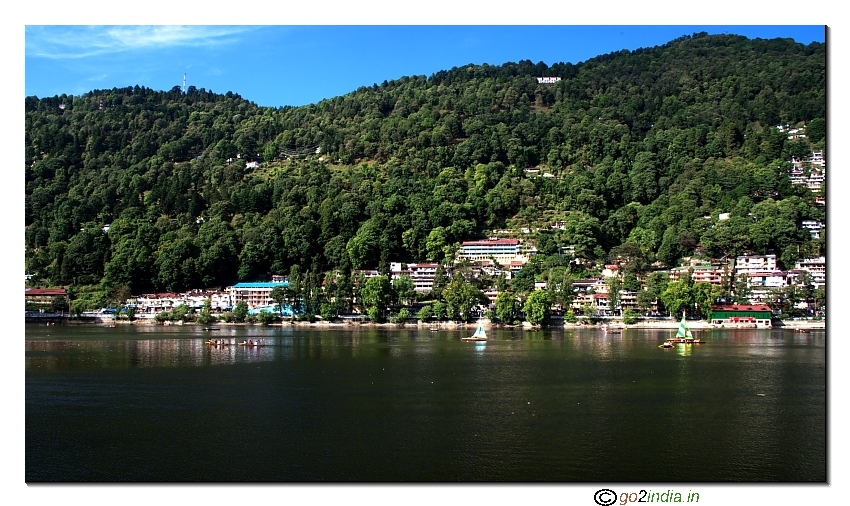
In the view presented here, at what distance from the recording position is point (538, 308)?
28.9m

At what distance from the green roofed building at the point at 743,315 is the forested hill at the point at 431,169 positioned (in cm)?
271

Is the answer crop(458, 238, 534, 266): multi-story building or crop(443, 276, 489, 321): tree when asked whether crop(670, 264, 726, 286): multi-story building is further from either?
crop(458, 238, 534, 266): multi-story building

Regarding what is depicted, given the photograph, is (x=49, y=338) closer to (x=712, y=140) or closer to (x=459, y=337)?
(x=459, y=337)

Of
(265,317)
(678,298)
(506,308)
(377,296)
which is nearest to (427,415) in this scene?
(506,308)

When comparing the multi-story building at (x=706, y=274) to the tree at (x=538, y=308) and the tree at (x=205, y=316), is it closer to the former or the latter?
the tree at (x=538, y=308)

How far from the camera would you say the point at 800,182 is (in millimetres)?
35156

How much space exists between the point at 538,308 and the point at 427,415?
1767 cm

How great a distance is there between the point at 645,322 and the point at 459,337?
808cm

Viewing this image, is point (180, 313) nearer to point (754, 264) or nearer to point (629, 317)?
point (629, 317)

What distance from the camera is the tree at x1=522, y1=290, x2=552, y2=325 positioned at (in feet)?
94.5

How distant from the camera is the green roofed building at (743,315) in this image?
28.1 metres

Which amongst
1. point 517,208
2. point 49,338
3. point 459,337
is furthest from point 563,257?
point 49,338

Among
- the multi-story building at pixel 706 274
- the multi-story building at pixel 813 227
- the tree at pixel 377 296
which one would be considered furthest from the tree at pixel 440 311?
the multi-story building at pixel 813 227

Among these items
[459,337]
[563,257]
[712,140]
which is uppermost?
[712,140]
